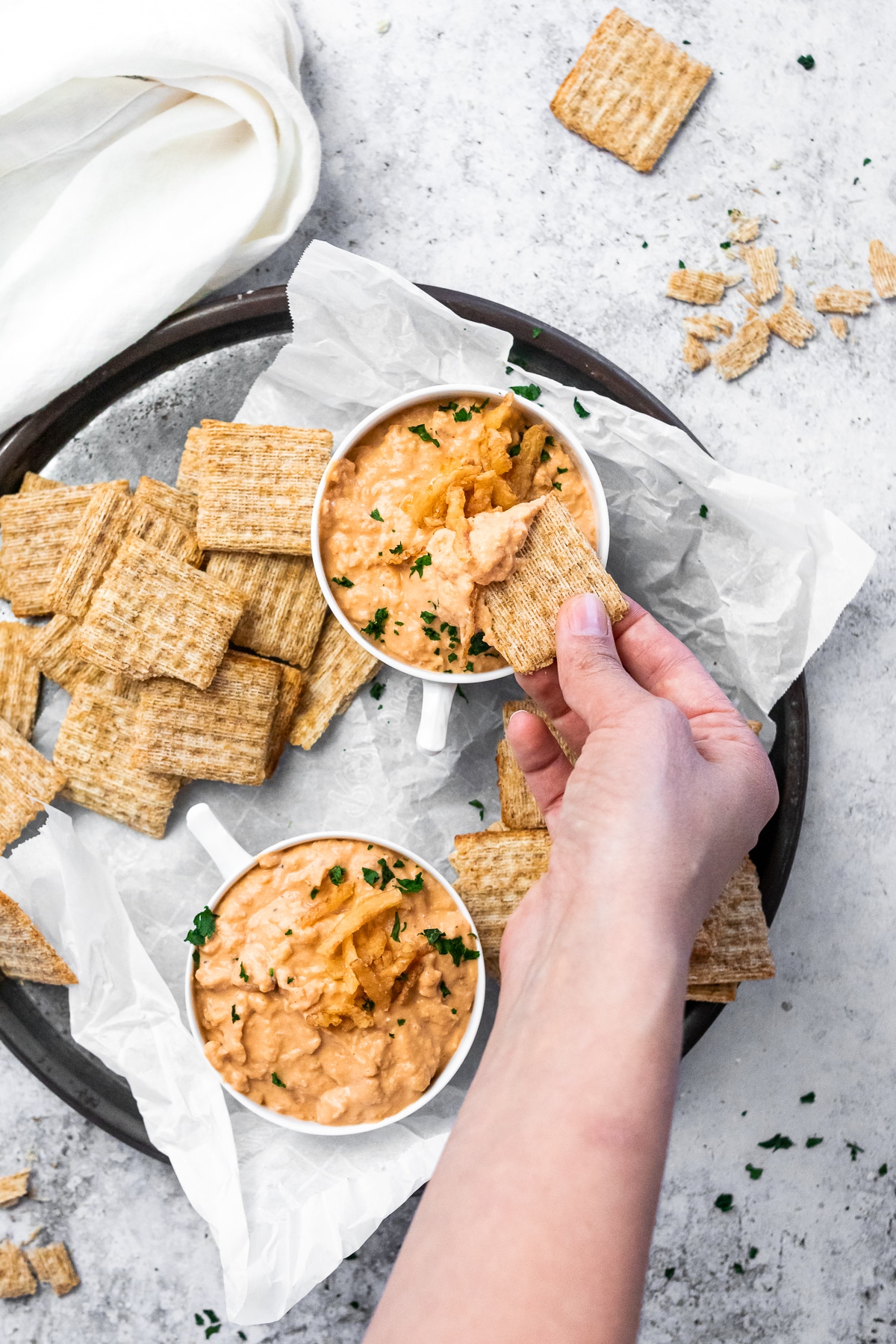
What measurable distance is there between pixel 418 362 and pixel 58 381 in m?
0.87

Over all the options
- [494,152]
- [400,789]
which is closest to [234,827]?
[400,789]

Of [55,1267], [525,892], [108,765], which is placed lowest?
[55,1267]

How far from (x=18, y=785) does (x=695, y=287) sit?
6.77 feet

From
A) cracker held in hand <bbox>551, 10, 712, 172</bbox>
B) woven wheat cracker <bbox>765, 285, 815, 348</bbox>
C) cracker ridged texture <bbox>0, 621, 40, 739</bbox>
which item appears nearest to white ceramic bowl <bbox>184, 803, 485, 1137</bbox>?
cracker ridged texture <bbox>0, 621, 40, 739</bbox>

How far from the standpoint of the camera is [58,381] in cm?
240

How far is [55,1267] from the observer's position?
8.18 ft

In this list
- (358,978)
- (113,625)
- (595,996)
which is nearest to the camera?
(595,996)

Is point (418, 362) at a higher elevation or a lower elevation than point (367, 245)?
lower

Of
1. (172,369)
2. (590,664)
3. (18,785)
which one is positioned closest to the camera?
(590,664)

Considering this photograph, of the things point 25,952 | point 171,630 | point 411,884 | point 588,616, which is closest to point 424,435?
point 588,616

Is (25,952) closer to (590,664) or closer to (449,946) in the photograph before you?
(449,946)

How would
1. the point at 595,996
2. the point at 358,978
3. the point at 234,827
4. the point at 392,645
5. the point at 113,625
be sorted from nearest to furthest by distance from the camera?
the point at 595,996 → the point at 358,978 → the point at 392,645 → the point at 113,625 → the point at 234,827

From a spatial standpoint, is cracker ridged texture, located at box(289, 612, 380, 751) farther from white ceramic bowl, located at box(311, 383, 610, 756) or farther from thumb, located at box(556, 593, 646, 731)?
thumb, located at box(556, 593, 646, 731)

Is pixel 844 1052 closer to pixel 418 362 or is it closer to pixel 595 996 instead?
pixel 595 996
